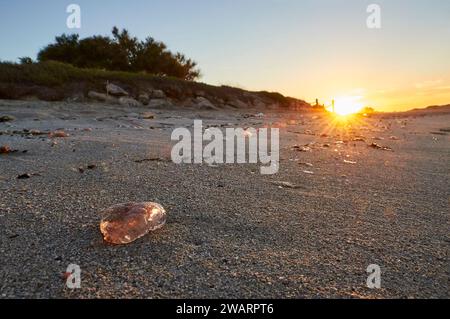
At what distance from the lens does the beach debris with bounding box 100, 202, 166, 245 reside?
1.54 metres

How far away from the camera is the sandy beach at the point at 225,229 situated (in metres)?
1.27

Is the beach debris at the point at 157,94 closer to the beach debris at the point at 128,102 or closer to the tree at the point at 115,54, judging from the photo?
the beach debris at the point at 128,102

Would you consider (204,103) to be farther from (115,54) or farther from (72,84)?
(115,54)

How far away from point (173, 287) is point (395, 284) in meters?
0.74

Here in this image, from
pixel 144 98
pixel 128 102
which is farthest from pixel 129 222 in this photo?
pixel 144 98

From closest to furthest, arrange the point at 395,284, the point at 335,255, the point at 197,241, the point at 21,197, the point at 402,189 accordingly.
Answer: the point at 395,284
the point at 335,255
the point at 197,241
the point at 21,197
the point at 402,189

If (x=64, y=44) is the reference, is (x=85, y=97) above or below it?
below

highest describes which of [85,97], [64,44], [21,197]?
[64,44]

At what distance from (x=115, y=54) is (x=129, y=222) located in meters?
21.3

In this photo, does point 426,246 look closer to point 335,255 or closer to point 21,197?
point 335,255

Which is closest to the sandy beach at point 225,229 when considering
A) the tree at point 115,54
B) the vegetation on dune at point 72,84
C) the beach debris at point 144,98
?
the vegetation on dune at point 72,84
